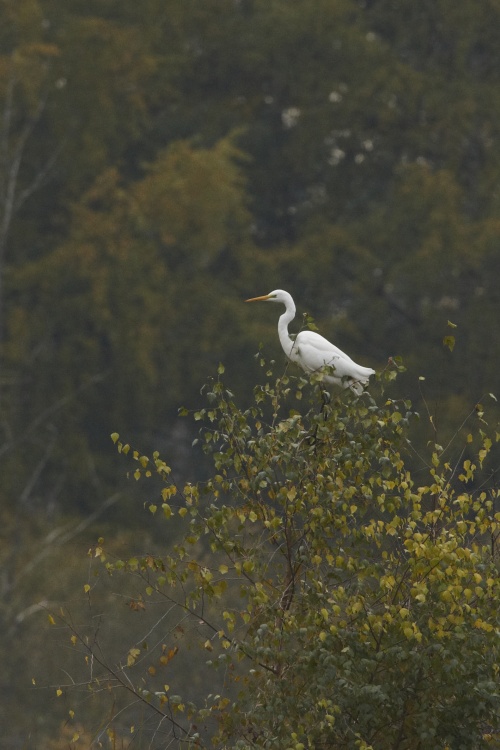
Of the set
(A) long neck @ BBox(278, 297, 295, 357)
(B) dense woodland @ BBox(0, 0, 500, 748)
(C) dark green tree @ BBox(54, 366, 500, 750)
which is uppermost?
(C) dark green tree @ BBox(54, 366, 500, 750)

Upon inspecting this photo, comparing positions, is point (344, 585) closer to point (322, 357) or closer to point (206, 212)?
point (322, 357)

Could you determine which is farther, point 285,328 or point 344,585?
point 285,328

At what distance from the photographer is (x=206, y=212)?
2841 centimetres

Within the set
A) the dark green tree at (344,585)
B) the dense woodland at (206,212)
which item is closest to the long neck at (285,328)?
the dark green tree at (344,585)

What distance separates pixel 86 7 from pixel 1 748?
13.7 meters

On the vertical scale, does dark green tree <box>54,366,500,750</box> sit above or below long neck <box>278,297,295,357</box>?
above

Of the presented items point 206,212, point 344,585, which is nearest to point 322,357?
point 344,585

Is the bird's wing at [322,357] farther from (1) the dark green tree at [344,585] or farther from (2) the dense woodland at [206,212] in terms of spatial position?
(2) the dense woodland at [206,212]

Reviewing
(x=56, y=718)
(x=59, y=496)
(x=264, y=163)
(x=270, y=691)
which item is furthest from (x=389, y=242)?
(x=270, y=691)

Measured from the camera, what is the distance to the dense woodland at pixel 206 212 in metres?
27.2

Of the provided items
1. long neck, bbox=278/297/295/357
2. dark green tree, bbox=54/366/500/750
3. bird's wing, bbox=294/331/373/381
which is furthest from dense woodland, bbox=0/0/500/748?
dark green tree, bbox=54/366/500/750

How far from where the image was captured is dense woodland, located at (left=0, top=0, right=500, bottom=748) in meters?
27.2

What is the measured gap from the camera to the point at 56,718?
21.7m

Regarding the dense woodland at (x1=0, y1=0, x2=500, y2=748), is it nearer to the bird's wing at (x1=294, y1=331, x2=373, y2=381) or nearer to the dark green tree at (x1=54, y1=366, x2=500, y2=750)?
the bird's wing at (x1=294, y1=331, x2=373, y2=381)
